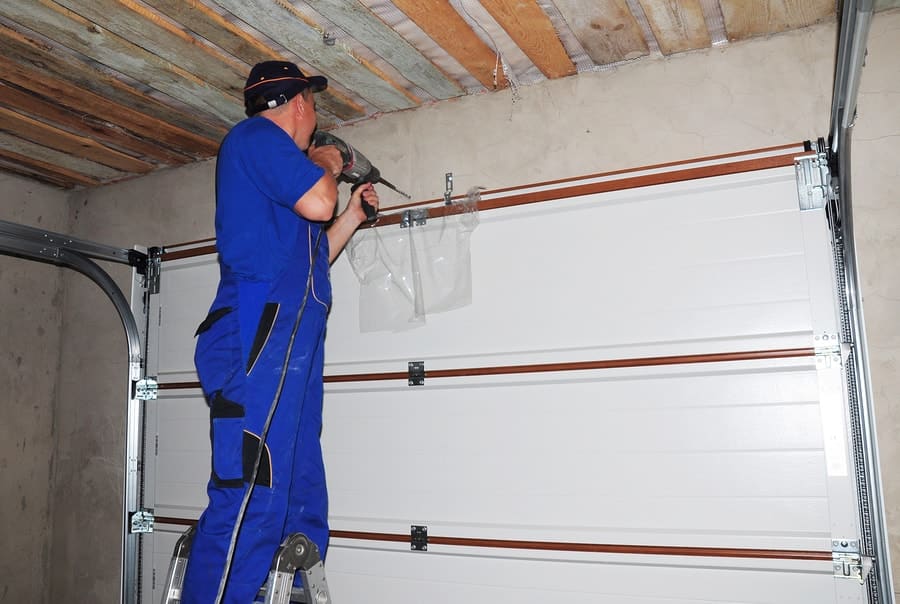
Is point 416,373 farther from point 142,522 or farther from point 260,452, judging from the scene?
point 142,522

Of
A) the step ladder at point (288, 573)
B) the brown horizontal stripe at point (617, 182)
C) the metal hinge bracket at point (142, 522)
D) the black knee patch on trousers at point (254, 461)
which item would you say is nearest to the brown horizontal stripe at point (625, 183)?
the brown horizontal stripe at point (617, 182)

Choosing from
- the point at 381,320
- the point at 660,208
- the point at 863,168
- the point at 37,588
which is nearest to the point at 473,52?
the point at 660,208

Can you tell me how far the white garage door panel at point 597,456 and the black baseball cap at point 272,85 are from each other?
4.68 ft

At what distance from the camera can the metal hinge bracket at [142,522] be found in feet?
13.0

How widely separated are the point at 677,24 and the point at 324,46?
1.49 metres

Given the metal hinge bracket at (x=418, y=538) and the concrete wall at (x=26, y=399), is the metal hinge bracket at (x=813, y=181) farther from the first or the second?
the concrete wall at (x=26, y=399)

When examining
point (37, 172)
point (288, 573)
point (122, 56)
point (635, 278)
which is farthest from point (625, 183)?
point (37, 172)

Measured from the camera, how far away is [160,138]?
4.00 meters

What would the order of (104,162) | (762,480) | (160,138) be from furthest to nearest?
(104,162)
(160,138)
(762,480)

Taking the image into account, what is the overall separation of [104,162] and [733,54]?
3638 mm

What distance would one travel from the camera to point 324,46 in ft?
9.91

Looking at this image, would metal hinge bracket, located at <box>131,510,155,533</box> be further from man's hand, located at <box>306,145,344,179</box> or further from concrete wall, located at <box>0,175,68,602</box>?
man's hand, located at <box>306,145,344,179</box>

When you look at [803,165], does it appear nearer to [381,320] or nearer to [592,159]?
[592,159]

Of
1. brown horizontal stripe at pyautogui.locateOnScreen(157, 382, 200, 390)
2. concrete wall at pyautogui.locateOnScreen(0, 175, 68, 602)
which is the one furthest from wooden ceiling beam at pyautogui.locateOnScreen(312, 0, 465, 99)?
concrete wall at pyautogui.locateOnScreen(0, 175, 68, 602)
